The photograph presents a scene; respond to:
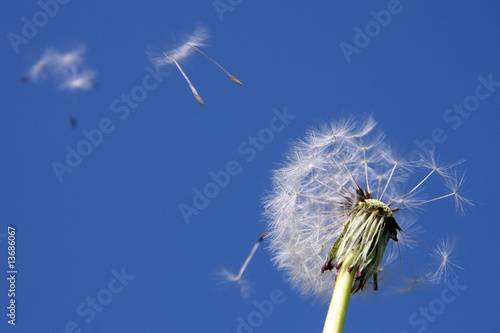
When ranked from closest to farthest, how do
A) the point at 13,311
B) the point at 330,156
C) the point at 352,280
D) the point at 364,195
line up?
1. the point at 352,280
2. the point at 364,195
3. the point at 330,156
4. the point at 13,311

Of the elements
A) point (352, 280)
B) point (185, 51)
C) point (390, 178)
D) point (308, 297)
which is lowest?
point (352, 280)

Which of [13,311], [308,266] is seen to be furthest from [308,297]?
[13,311]

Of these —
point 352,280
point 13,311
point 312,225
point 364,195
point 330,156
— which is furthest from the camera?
point 13,311

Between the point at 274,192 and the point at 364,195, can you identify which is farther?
the point at 274,192

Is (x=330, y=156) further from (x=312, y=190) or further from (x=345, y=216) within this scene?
(x=345, y=216)

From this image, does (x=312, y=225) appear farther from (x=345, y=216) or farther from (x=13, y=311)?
(x=13, y=311)

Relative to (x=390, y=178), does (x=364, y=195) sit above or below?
below
